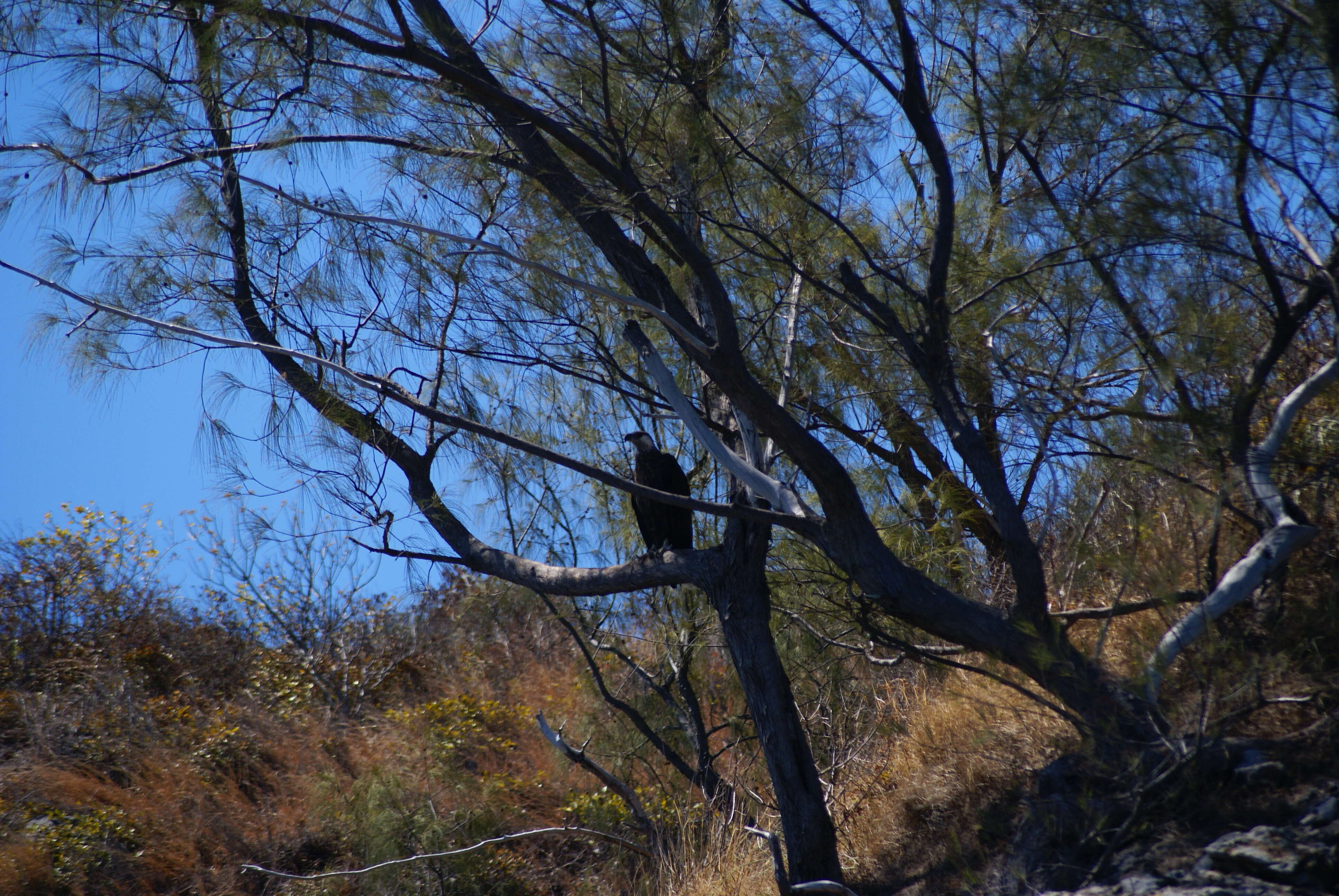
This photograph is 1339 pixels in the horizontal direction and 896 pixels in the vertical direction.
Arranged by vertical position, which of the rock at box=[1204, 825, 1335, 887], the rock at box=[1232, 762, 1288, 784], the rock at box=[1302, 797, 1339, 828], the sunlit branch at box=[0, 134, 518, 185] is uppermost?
the sunlit branch at box=[0, 134, 518, 185]

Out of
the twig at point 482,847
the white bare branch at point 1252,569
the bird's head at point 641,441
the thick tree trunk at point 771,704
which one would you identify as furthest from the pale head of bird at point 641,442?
the white bare branch at point 1252,569

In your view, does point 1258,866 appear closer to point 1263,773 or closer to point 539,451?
point 1263,773

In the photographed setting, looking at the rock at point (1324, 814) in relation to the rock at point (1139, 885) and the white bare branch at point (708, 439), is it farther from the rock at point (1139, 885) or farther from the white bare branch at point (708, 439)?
the white bare branch at point (708, 439)

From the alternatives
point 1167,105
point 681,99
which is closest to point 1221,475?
point 1167,105

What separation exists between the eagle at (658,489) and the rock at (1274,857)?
7.78 ft

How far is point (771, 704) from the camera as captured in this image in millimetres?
3154

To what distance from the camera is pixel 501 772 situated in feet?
19.2

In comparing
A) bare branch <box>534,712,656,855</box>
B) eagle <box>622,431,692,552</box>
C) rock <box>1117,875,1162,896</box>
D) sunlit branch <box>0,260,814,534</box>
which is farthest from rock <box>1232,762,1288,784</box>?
bare branch <box>534,712,656,855</box>

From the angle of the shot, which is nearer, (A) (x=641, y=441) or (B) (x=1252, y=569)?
(B) (x=1252, y=569)

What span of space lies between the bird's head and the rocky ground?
2476mm

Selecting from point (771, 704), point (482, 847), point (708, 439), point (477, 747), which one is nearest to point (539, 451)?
point (708, 439)

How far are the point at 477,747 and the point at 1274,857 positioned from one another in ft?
16.8

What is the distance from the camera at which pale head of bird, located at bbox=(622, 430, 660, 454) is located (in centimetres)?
413

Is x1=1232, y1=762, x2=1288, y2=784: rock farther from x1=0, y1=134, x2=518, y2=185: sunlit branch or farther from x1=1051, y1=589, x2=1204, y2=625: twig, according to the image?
x1=0, y1=134, x2=518, y2=185: sunlit branch
